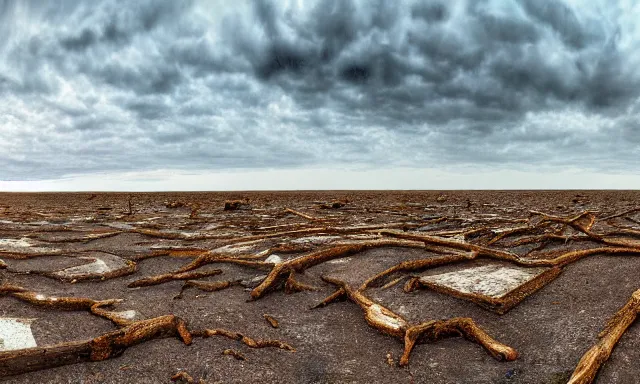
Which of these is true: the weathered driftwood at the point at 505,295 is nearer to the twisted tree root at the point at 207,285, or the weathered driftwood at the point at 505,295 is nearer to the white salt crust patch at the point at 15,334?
the twisted tree root at the point at 207,285

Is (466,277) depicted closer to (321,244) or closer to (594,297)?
(594,297)

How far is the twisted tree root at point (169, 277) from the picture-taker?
23.1 ft

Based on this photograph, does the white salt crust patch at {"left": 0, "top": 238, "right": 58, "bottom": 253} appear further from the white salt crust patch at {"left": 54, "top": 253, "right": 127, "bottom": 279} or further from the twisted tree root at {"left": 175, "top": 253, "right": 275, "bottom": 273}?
the twisted tree root at {"left": 175, "top": 253, "right": 275, "bottom": 273}

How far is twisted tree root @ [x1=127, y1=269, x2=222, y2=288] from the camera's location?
705 centimetres

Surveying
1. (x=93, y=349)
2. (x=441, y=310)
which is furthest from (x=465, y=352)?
(x=93, y=349)

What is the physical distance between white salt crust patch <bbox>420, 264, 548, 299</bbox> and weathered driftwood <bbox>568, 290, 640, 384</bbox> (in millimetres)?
1202

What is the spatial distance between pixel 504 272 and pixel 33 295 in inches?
262

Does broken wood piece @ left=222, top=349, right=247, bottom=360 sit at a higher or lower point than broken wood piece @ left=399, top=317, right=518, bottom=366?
lower

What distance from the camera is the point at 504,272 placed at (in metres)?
6.28

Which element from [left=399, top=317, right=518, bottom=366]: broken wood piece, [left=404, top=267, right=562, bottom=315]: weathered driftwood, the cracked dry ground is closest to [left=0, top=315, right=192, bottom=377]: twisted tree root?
the cracked dry ground

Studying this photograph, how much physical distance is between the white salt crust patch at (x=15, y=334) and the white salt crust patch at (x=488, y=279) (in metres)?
4.80

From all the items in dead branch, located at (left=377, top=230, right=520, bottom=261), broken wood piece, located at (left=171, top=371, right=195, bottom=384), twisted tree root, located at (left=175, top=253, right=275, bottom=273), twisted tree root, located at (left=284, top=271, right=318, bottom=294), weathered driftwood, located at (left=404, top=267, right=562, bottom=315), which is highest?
dead branch, located at (left=377, top=230, right=520, bottom=261)

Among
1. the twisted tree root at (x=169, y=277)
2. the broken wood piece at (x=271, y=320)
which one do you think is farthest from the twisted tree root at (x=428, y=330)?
the twisted tree root at (x=169, y=277)

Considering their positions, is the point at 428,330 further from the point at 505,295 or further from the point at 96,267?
the point at 96,267
